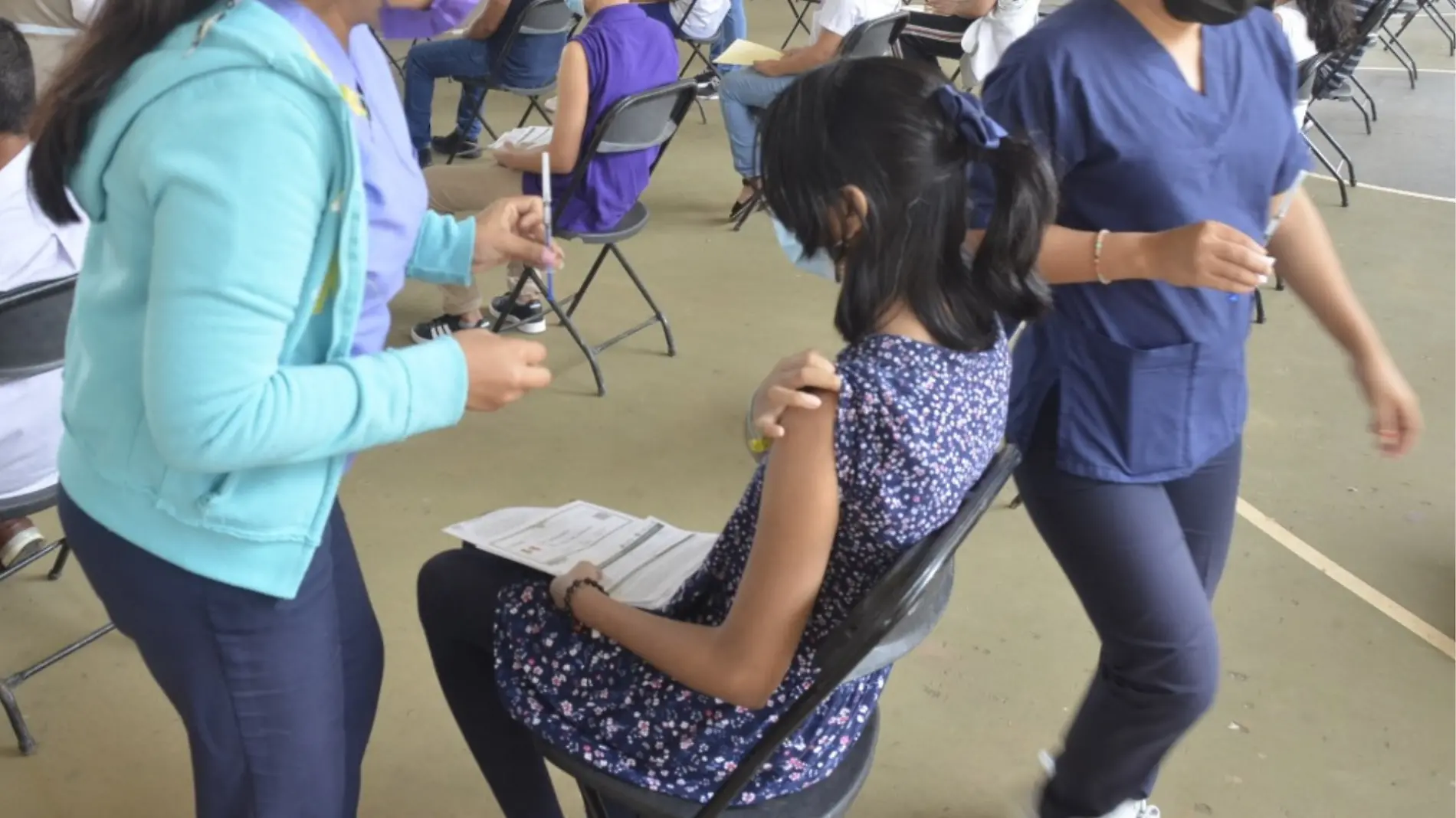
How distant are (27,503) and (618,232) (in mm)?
1586

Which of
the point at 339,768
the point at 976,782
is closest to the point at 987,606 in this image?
the point at 976,782

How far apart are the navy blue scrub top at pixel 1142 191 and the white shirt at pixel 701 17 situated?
4.12m

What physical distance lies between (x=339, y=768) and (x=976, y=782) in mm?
1125

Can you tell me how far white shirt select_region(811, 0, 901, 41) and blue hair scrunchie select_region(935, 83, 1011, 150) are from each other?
10.1ft

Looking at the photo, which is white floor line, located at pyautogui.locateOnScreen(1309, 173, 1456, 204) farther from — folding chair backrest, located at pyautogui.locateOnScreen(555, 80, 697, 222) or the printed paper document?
the printed paper document

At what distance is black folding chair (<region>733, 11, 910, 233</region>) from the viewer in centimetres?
383

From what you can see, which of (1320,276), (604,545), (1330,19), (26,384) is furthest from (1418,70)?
(26,384)

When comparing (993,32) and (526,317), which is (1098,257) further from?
(993,32)

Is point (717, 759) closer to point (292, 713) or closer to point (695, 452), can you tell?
point (292, 713)

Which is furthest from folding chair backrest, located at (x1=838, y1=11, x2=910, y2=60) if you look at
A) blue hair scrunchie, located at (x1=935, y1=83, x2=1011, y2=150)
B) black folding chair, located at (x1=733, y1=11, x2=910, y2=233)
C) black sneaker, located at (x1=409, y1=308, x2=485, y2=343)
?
blue hair scrunchie, located at (x1=935, y1=83, x2=1011, y2=150)

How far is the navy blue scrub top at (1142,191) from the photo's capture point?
136 centimetres

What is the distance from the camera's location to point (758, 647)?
113 cm

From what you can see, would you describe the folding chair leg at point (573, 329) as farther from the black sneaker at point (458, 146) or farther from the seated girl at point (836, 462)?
the black sneaker at point (458, 146)

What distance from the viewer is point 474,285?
3.05m
